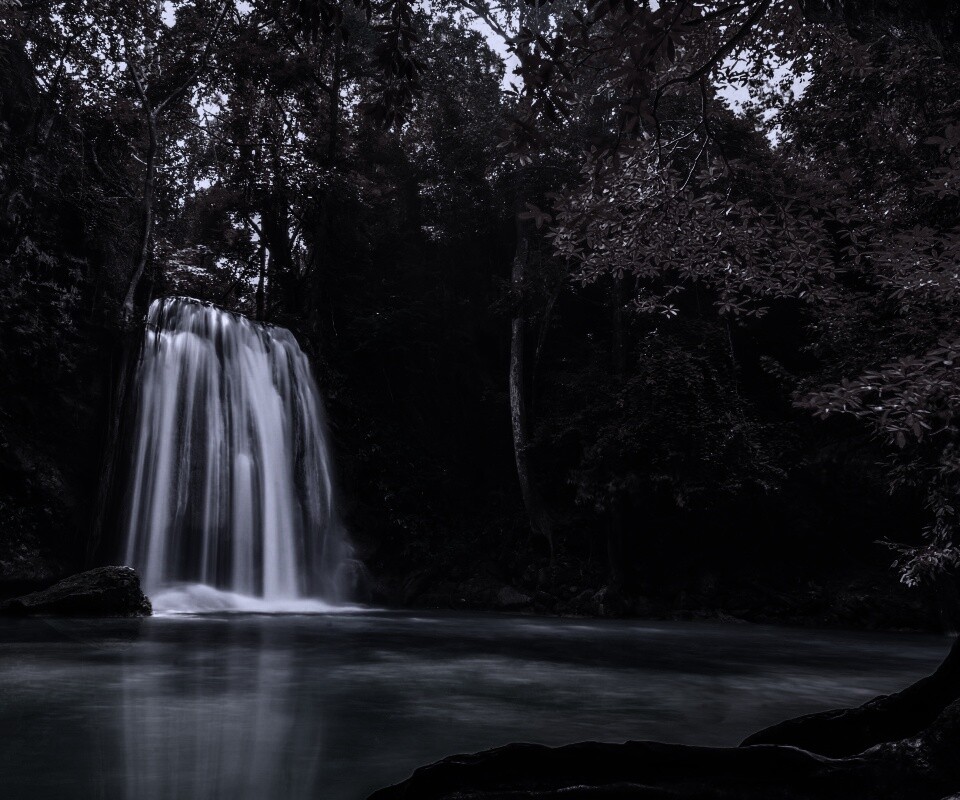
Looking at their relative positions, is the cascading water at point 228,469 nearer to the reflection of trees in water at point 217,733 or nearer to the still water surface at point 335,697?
the still water surface at point 335,697

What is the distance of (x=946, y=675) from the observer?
201cm

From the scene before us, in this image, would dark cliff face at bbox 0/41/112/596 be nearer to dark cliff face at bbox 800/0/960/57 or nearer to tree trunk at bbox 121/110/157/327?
tree trunk at bbox 121/110/157/327

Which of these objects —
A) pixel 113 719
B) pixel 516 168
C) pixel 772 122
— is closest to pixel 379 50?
pixel 113 719

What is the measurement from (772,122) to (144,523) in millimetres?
12423

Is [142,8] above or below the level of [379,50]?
above

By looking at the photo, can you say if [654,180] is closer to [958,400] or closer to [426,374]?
[958,400]

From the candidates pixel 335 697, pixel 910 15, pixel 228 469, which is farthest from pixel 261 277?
pixel 910 15

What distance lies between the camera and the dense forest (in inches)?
408

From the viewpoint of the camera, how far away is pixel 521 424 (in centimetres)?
1520

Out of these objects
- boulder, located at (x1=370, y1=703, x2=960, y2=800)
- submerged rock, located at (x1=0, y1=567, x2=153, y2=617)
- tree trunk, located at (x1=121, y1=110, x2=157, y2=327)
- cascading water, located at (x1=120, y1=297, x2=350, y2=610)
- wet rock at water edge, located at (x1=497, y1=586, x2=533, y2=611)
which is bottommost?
wet rock at water edge, located at (x1=497, y1=586, x2=533, y2=611)

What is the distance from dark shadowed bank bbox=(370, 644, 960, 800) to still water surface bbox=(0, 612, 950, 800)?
664mm

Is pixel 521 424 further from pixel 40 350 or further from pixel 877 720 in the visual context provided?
pixel 877 720

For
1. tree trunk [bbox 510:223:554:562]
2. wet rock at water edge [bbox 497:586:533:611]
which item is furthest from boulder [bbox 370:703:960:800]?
tree trunk [bbox 510:223:554:562]

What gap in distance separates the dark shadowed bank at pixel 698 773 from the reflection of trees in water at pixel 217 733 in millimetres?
758
